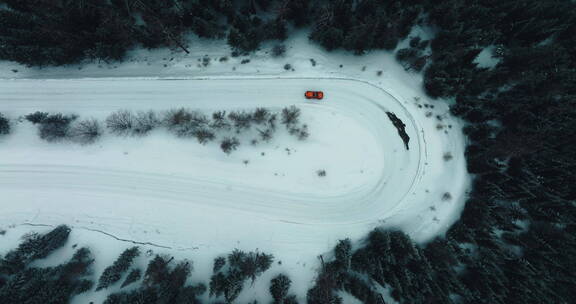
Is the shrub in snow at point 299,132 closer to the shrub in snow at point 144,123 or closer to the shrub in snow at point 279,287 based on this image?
the shrub in snow at point 279,287

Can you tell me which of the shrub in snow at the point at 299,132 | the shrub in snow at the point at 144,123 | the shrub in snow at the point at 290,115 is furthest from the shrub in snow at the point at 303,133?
the shrub in snow at the point at 144,123

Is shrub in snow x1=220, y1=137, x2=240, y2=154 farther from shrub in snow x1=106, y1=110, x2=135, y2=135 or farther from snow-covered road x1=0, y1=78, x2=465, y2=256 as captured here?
shrub in snow x1=106, y1=110, x2=135, y2=135

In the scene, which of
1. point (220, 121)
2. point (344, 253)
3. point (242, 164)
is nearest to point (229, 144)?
point (242, 164)

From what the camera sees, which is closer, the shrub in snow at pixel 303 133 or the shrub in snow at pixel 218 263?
the shrub in snow at pixel 218 263

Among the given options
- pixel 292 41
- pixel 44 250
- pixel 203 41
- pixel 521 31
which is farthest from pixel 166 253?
pixel 521 31

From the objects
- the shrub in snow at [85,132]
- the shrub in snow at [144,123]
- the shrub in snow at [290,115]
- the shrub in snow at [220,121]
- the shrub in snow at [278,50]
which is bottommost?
the shrub in snow at [85,132]

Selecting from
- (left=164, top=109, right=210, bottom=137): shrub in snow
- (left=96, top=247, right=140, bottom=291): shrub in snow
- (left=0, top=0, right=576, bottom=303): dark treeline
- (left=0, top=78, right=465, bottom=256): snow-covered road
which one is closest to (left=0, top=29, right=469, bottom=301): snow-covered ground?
(left=0, top=78, right=465, bottom=256): snow-covered road

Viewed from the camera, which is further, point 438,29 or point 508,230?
point 438,29

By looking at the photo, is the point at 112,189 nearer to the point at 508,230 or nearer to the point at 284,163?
the point at 284,163
